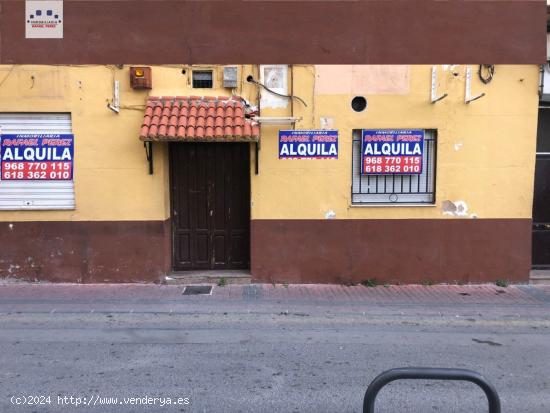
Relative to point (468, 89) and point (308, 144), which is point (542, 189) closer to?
point (468, 89)

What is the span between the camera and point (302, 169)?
899cm

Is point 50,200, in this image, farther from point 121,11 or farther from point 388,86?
point 388,86

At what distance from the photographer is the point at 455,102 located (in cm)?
898

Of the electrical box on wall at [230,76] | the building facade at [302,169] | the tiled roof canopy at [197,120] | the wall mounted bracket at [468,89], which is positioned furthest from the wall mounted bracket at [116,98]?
the wall mounted bracket at [468,89]

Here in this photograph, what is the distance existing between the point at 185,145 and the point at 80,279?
3.01 meters

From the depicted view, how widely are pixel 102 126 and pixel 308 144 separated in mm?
3573

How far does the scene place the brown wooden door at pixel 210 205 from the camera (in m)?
9.35

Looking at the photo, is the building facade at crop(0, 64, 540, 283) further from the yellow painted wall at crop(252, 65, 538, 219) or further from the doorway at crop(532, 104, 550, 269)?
the doorway at crop(532, 104, 550, 269)

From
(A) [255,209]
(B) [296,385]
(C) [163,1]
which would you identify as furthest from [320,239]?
(C) [163,1]

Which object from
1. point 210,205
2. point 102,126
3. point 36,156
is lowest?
point 210,205

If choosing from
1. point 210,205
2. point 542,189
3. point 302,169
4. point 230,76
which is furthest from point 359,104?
point 542,189

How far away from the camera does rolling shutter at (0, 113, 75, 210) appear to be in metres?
8.92

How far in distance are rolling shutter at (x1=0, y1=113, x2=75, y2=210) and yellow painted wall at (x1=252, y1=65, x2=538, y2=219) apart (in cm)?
337

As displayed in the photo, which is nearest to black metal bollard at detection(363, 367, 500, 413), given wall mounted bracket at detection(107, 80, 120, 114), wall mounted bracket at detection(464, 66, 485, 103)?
wall mounted bracket at detection(464, 66, 485, 103)
